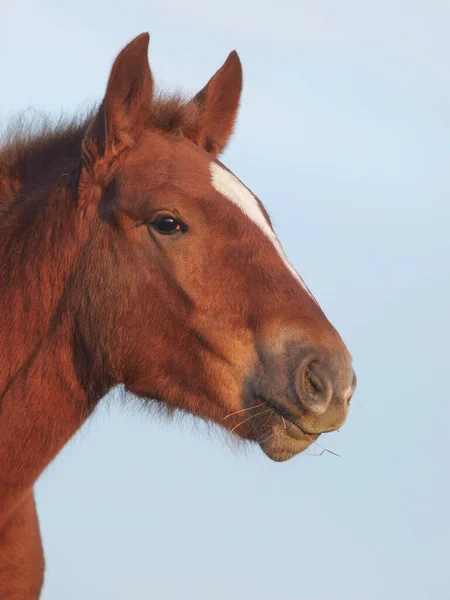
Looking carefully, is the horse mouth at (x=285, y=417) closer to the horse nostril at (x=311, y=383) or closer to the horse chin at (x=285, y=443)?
the horse chin at (x=285, y=443)

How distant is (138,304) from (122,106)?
118cm

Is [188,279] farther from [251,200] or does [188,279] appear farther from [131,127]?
[131,127]

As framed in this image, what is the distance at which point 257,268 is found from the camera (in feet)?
16.7

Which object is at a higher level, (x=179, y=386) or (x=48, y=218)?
(x=48, y=218)

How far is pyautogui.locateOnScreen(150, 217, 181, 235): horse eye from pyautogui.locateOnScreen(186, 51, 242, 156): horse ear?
3.77ft

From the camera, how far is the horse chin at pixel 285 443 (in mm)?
4977

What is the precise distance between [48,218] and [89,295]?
0.54 m

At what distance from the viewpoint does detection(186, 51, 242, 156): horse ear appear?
633 centimetres

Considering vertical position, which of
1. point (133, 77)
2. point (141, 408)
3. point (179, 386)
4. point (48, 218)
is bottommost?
point (141, 408)

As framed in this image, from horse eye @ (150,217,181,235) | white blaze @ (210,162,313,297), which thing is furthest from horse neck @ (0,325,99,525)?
white blaze @ (210,162,313,297)

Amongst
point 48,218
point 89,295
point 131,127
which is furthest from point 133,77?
point 89,295

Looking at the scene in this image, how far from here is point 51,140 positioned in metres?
6.03

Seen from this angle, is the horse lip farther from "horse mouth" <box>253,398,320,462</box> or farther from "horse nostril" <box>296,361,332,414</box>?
"horse nostril" <box>296,361,332,414</box>

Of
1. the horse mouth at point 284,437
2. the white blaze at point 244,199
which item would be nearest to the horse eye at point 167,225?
the white blaze at point 244,199
